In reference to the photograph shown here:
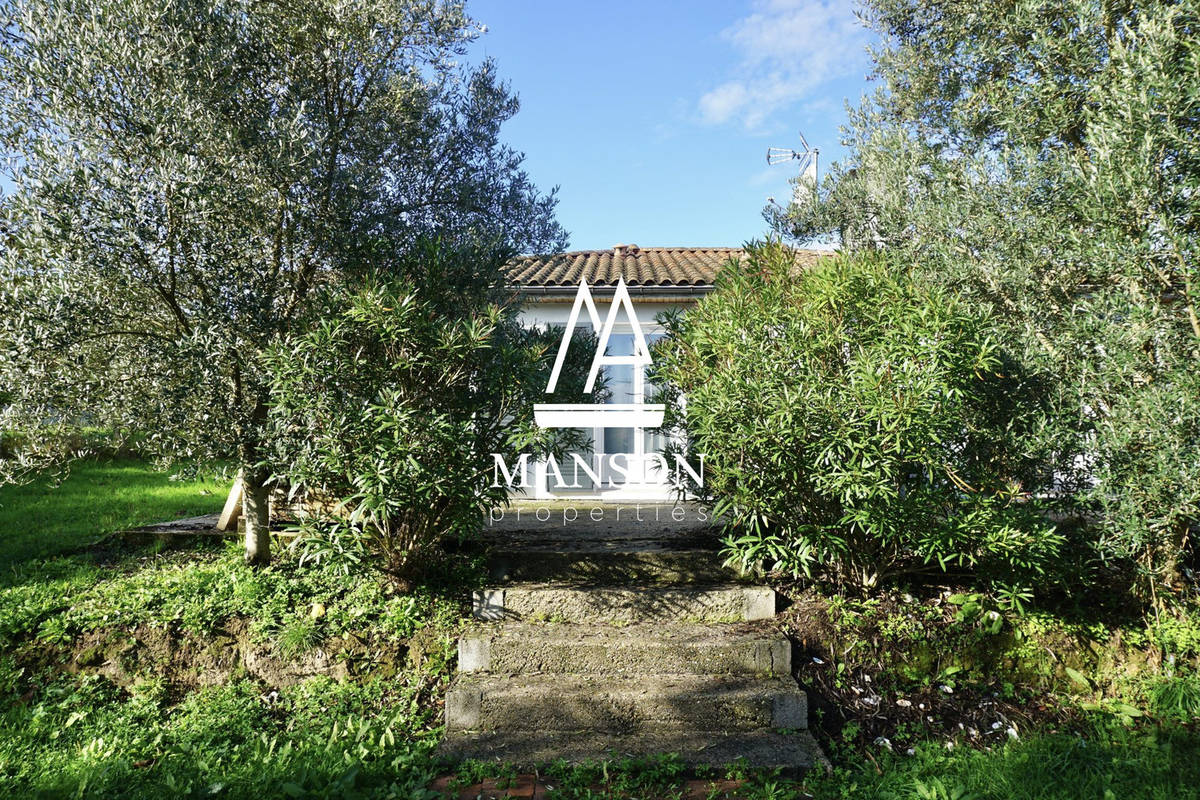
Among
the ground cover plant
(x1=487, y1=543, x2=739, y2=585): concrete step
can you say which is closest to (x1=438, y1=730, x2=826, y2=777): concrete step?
the ground cover plant

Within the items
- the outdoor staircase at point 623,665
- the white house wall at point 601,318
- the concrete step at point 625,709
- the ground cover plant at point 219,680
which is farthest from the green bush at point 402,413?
the white house wall at point 601,318

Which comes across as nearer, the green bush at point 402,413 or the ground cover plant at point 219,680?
the ground cover plant at point 219,680

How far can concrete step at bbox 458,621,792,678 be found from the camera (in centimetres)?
462

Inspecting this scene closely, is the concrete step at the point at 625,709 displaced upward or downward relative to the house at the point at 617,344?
downward

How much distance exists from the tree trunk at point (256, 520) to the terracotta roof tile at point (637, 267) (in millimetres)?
3932

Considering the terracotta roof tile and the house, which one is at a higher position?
the terracotta roof tile

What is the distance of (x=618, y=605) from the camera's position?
5078 mm

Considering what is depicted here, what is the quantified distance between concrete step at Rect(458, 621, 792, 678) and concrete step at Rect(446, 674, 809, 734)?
0.22 meters

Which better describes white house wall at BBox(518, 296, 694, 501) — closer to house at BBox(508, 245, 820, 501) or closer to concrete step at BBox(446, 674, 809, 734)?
house at BBox(508, 245, 820, 501)

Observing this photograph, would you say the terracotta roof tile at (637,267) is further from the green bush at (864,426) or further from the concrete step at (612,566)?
the concrete step at (612,566)

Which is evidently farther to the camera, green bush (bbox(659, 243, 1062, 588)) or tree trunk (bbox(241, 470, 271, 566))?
tree trunk (bbox(241, 470, 271, 566))

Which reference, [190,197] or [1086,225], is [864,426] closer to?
[1086,225]

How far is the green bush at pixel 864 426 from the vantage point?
427cm

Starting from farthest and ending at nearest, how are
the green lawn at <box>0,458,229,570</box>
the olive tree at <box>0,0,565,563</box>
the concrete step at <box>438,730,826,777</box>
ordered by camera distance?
1. the green lawn at <box>0,458,229,570</box>
2. the olive tree at <box>0,0,565,563</box>
3. the concrete step at <box>438,730,826,777</box>
